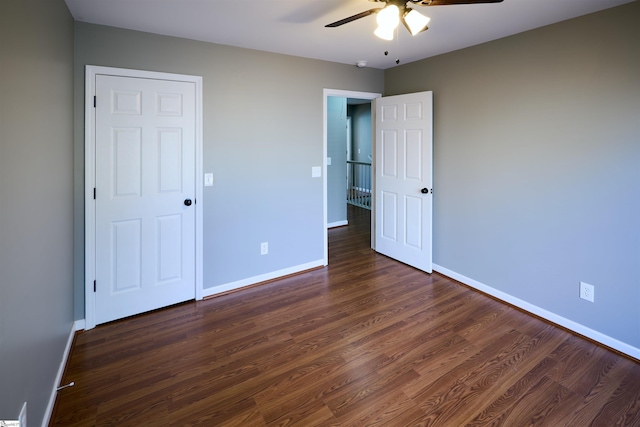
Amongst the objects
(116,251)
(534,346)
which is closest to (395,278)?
(534,346)

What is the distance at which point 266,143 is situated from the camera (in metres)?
3.45

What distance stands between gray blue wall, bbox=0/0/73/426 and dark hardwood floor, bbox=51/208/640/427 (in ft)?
1.35

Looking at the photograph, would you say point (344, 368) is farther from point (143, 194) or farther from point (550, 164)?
point (550, 164)

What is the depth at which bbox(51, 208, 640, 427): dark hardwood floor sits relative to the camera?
1.83 meters

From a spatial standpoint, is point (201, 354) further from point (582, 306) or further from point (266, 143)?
point (582, 306)

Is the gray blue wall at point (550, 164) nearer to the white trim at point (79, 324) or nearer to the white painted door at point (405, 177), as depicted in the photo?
the white painted door at point (405, 177)

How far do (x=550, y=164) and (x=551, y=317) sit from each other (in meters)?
1.29

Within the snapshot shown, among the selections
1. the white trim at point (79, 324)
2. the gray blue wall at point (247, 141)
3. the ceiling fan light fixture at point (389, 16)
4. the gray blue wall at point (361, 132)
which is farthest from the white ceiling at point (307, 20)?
the gray blue wall at point (361, 132)

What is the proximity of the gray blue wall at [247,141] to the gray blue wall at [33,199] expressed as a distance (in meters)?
0.37

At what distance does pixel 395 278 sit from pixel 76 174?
10.3 ft

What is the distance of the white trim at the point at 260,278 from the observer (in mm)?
3299

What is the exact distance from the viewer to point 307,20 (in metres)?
2.56

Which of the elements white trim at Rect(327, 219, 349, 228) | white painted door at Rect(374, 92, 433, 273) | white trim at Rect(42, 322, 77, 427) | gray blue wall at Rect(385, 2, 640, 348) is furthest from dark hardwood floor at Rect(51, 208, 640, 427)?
white trim at Rect(327, 219, 349, 228)

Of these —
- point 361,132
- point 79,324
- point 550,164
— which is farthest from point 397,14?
point 361,132
